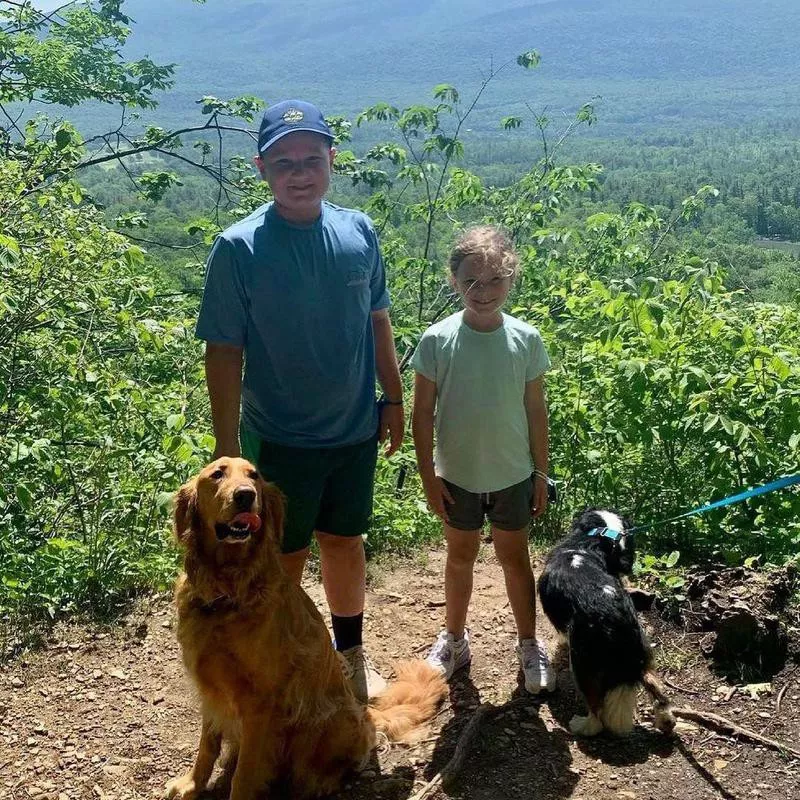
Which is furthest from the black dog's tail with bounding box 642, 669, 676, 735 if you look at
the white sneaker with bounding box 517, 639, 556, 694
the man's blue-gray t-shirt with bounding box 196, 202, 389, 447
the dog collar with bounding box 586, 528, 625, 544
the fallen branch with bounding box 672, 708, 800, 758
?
the man's blue-gray t-shirt with bounding box 196, 202, 389, 447

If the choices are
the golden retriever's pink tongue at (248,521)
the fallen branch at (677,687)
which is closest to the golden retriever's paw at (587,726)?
the fallen branch at (677,687)

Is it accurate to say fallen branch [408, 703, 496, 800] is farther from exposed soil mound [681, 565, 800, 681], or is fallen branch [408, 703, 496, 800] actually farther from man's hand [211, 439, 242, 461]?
man's hand [211, 439, 242, 461]

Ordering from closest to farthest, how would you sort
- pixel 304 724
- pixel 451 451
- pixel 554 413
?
pixel 304 724, pixel 451 451, pixel 554 413

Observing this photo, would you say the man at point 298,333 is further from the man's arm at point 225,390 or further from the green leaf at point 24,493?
the green leaf at point 24,493

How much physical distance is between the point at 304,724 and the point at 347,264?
155 centimetres

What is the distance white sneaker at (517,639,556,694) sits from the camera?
319cm

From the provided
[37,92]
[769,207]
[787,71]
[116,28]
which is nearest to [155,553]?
[37,92]

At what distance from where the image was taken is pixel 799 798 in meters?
2.54

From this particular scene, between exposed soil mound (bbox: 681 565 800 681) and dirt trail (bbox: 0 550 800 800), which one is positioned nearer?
dirt trail (bbox: 0 550 800 800)

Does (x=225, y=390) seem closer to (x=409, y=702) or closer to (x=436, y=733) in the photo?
(x=409, y=702)

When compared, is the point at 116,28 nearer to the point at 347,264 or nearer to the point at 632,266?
the point at 632,266

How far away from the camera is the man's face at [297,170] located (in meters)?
2.57

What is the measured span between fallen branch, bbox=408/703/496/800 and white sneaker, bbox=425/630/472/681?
0.82ft

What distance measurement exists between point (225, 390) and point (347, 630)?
4.18 feet
